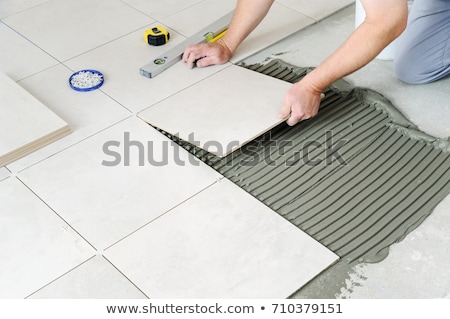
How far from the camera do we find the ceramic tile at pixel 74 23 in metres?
2.75

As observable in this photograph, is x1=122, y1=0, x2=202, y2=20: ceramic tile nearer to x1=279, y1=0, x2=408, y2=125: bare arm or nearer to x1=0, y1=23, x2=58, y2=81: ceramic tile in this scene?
x1=0, y1=23, x2=58, y2=81: ceramic tile

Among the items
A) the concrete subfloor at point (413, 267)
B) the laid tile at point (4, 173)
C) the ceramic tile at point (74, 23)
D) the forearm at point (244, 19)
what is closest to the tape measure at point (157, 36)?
the ceramic tile at point (74, 23)

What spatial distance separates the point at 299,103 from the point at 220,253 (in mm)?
623

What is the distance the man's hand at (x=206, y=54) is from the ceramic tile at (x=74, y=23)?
1.40 feet

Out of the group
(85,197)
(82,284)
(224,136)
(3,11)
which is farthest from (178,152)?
(3,11)

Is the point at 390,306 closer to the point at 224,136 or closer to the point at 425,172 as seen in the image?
the point at 425,172

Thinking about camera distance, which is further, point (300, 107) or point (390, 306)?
point (300, 107)

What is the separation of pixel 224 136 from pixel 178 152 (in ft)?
0.58

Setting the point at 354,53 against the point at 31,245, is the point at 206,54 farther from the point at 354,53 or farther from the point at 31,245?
the point at 31,245

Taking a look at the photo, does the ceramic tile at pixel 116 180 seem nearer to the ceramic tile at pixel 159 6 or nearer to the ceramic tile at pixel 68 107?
the ceramic tile at pixel 68 107

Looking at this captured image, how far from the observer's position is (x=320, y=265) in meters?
1.76

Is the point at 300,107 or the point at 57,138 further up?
the point at 300,107

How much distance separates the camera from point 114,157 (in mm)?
2158

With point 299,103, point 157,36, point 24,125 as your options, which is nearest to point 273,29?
point 157,36
